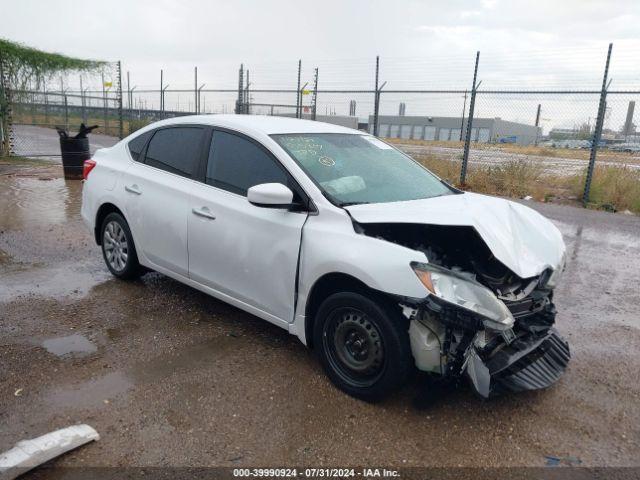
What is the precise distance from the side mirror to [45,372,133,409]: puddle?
4.71 ft

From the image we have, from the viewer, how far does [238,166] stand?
393 centimetres

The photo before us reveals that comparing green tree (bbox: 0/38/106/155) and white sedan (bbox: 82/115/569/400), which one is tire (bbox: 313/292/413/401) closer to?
white sedan (bbox: 82/115/569/400)

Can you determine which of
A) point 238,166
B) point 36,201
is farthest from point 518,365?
point 36,201

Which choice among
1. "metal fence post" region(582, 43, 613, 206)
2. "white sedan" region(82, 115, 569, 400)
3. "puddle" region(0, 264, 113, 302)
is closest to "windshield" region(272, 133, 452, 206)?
"white sedan" region(82, 115, 569, 400)

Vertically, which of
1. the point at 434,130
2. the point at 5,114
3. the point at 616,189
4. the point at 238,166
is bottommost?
the point at 616,189

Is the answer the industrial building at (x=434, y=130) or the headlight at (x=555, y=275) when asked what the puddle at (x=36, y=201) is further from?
the industrial building at (x=434, y=130)

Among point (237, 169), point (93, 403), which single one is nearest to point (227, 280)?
point (237, 169)

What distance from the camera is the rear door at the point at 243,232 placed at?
344cm

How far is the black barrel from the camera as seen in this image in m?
11.4

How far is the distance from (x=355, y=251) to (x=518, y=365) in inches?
46.5

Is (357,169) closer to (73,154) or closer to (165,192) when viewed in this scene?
(165,192)

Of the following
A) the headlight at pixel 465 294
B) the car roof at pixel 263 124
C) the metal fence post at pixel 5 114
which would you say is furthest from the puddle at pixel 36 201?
the headlight at pixel 465 294

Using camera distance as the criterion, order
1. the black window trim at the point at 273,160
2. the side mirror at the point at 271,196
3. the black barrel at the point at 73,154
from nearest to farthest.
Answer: the side mirror at the point at 271,196, the black window trim at the point at 273,160, the black barrel at the point at 73,154

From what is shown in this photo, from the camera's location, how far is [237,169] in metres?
3.92
